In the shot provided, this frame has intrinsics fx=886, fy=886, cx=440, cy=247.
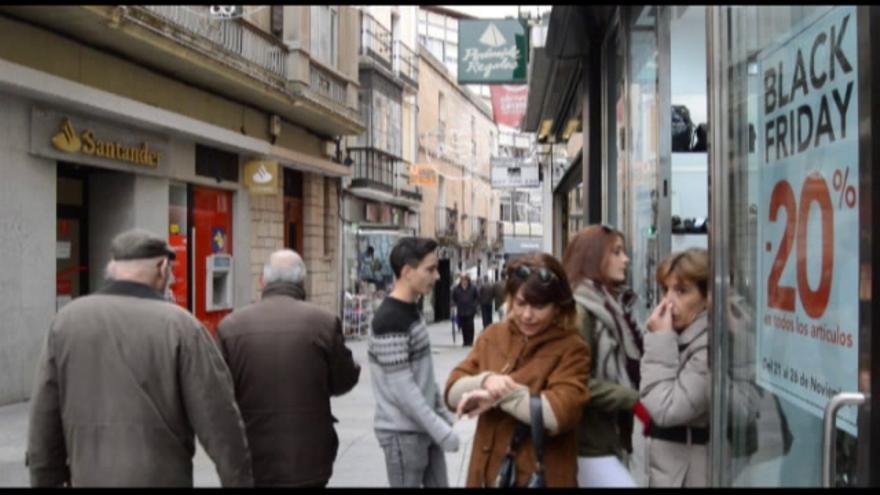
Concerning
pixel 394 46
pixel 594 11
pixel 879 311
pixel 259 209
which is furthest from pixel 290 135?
pixel 879 311

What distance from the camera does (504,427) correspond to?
3.29 metres

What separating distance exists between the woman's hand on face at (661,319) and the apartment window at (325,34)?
17.8 m

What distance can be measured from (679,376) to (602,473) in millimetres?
500

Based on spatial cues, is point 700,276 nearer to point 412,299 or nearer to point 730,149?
point 730,149

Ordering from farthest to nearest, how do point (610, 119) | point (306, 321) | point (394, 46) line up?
point (394, 46) < point (610, 119) < point (306, 321)

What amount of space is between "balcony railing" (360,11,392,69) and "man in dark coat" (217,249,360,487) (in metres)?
22.7

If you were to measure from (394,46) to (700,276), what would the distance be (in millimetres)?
27406

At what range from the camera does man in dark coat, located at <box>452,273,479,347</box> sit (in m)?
20.6

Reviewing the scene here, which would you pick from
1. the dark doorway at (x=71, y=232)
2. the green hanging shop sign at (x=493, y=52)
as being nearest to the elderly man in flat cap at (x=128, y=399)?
the green hanging shop sign at (x=493, y=52)

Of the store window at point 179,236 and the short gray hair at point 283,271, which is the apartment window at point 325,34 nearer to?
the store window at point 179,236

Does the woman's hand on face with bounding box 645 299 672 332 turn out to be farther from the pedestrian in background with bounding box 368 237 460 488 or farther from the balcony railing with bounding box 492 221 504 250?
the balcony railing with bounding box 492 221 504 250

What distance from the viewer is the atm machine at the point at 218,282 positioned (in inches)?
671

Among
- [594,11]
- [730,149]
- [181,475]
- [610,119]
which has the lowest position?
[181,475]

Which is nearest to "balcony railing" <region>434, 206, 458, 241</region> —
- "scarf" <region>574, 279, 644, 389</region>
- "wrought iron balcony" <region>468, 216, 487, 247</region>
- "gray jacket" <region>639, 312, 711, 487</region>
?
"wrought iron balcony" <region>468, 216, 487, 247</region>
